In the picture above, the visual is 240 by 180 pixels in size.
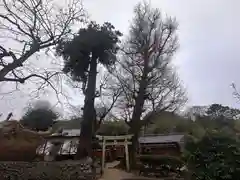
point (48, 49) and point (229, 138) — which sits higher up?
point (48, 49)

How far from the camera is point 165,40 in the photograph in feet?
78.6

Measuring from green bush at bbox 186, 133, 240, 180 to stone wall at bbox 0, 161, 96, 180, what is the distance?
6.49 m

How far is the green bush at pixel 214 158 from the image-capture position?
383 inches

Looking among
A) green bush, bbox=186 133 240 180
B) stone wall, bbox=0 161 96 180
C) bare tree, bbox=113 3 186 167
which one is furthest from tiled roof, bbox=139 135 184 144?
green bush, bbox=186 133 240 180

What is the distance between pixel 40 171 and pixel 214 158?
7.70 metres

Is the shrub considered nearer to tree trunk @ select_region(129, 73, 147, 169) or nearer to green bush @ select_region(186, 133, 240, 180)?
tree trunk @ select_region(129, 73, 147, 169)

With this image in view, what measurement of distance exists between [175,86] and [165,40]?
3901mm

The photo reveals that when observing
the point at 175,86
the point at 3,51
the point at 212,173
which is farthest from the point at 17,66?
the point at 175,86

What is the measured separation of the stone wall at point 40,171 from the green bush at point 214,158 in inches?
255

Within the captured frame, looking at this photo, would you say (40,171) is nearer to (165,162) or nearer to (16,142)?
(16,142)

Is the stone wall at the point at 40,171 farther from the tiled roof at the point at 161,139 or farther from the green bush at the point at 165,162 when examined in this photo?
the tiled roof at the point at 161,139

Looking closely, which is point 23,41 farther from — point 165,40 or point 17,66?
point 165,40

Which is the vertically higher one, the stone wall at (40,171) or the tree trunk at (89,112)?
the tree trunk at (89,112)

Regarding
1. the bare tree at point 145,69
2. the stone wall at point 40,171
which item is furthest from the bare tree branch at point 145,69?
the stone wall at point 40,171
